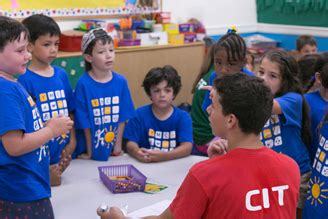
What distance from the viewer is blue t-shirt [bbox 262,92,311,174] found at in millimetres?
2410

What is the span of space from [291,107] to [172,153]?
72 centimetres

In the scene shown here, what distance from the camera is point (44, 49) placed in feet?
8.55

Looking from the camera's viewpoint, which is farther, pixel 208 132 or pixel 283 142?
pixel 208 132

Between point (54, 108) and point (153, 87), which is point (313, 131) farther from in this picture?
point (54, 108)

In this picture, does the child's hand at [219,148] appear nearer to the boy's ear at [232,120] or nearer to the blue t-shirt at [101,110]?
the boy's ear at [232,120]

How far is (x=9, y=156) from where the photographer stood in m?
1.83

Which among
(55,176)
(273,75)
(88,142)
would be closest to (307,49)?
(273,75)

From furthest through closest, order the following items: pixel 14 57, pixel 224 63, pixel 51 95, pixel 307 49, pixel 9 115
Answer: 1. pixel 307 49
2. pixel 224 63
3. pixel 51 95
4. pixel 14 57
5. pixel 9 115

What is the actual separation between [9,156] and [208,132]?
63.6 inches

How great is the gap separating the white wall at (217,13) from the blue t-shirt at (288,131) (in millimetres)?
3198

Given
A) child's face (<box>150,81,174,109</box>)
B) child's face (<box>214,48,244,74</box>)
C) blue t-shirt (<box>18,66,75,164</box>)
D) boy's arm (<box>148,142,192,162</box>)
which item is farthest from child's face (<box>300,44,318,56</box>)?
blue t-shirt (<box>18,66,75,164</box>)

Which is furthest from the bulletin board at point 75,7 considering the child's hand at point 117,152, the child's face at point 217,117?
the child's face at point 217,117

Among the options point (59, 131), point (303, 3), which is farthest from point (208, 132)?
point (303, 3)

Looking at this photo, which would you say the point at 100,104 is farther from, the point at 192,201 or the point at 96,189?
the point at 192,201
